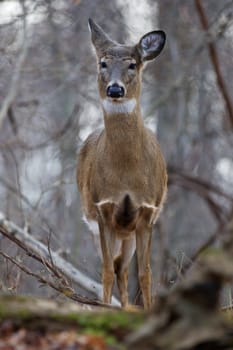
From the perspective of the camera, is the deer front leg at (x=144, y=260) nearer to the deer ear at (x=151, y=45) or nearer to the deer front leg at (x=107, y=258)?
the deer front leg at (x=107, y=258)

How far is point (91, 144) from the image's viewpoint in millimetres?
9406

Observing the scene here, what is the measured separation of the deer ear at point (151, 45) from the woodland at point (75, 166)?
45cm

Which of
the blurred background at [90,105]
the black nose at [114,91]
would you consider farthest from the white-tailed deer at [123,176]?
the blurred background at [90,105]

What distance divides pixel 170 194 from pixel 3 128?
4.46 m

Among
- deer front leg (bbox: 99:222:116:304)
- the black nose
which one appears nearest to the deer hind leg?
deer front leg (bbox: 99:222:116:304)

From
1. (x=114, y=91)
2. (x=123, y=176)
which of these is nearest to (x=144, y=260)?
(x=123, y=176)

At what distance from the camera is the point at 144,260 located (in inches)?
342

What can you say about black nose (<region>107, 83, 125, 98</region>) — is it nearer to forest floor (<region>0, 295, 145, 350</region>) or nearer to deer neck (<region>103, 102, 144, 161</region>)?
deer neck (<region>103, 102, 144, 161</region>)

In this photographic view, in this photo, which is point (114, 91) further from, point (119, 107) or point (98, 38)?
point (98, 38)

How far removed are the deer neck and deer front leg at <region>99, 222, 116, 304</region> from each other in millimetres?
621

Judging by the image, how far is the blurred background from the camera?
1398 cm

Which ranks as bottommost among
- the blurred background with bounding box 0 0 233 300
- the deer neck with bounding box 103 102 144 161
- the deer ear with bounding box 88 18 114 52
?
the deer neck with bounding box 103 102 144 161

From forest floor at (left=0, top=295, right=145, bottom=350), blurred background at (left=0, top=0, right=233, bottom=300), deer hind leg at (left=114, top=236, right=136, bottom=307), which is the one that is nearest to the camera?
forest floor at (left=0, top=295, right=145, bottom=350)

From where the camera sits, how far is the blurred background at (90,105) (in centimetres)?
1398
